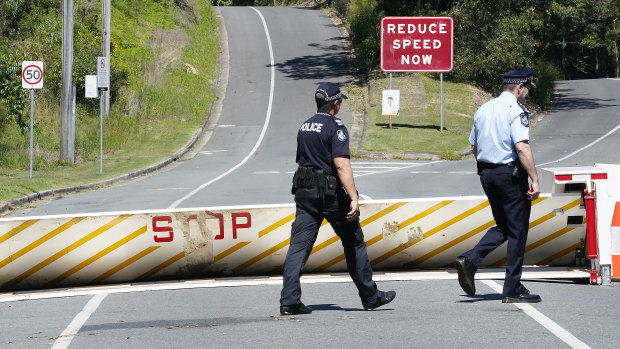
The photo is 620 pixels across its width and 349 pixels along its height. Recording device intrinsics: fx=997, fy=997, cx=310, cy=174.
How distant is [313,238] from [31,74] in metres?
17.4

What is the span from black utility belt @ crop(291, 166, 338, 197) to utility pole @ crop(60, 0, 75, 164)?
20634 millimetres

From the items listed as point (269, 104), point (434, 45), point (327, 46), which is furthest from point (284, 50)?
point (434, 45)

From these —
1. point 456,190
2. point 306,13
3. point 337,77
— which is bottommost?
point 456,190

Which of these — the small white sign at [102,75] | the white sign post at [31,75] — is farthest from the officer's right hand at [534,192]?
the small white sign at [102,75]

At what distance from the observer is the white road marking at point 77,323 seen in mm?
7293

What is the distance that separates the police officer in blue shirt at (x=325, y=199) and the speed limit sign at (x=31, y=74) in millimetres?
17163

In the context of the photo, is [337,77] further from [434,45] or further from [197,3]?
[197,3]

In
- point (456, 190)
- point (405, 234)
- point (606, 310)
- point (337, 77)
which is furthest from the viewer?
point (337, 77)

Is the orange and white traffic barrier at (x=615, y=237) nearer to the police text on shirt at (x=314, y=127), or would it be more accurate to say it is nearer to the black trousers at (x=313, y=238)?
the black trousers at (x=313, y=238)

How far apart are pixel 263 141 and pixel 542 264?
2472 centimetres

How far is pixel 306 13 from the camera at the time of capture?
211 feet

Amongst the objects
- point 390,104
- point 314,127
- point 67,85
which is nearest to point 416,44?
point 390,104

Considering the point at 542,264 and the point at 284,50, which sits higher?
the point at 284,50

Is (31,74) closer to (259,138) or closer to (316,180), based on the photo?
(259,138)
